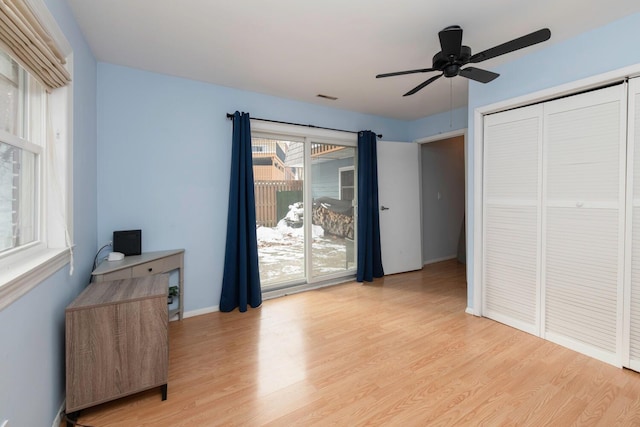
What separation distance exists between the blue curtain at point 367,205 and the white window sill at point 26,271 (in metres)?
3.14

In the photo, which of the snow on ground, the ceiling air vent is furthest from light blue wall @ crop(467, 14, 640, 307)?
the snow on ground

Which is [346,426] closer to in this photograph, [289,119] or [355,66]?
[355,66]

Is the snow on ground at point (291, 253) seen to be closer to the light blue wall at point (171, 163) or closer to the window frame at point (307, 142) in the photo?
the window frame at point (307, 142)

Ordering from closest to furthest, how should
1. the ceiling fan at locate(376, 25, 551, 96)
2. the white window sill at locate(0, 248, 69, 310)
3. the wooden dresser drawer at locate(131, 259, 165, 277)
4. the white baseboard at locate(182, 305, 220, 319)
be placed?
the white window sill at locate(0, 248, 69, 310) → the ceiling fan at locate(376, 25, 551, 96) → the wooden dresser drawer at locate(131, 259, 165, 277) → the white baseboard at locate(182, 305, 220, 319)

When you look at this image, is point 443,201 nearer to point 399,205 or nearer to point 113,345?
point 399,205

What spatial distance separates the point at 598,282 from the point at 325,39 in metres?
2.71

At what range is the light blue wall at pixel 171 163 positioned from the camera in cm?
262

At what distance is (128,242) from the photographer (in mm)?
2615

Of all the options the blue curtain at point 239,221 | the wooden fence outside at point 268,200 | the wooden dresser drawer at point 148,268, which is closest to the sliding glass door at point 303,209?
the wooden fence outside at point 268,200

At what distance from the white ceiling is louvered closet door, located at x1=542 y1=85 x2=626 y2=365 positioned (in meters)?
0.62

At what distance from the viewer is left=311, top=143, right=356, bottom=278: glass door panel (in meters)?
3.97

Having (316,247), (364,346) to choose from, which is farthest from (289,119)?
(364,346)

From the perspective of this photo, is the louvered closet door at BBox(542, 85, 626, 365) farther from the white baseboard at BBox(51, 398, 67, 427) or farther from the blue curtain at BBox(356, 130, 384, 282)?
the white baseboard at BBox(51, 398, 67, 427)

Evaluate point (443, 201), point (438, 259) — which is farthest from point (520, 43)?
point (438, 259)
